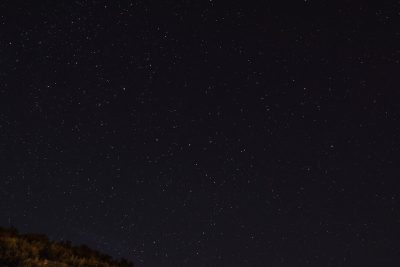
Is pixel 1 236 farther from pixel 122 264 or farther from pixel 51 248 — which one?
pixel 122 264

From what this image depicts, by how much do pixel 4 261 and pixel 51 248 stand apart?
6.69 ft

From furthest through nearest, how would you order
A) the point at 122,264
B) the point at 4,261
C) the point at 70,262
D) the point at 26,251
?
the point at 122,264, the point at 70,262, the point at 26,251, the point at 4,261

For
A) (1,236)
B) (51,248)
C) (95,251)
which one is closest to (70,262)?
(51,248)

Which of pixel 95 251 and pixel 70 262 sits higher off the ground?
pixel 95 251

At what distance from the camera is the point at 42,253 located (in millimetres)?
10422

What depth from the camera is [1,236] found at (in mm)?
10211

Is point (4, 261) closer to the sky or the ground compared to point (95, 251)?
closer to the ground

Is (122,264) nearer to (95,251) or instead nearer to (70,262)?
(95,251)

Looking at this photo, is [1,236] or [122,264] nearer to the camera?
[1,236]

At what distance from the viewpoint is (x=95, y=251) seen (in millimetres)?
12680

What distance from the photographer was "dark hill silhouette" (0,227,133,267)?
9.14 meters

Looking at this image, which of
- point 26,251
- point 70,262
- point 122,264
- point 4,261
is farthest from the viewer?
point 122,264

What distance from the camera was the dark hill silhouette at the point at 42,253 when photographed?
30.0ft

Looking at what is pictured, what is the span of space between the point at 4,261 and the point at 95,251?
4050mm
